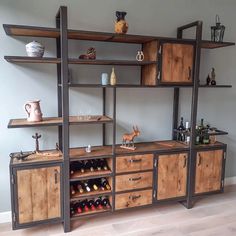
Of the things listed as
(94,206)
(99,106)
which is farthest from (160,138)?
(94,206)

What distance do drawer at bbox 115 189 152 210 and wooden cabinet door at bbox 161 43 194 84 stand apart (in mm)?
1229

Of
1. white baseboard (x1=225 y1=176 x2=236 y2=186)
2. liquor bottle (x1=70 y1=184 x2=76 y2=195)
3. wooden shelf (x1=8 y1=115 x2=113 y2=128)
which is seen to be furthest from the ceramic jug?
white baseboard (x1=225 y1=176 x2=236 y2=186)

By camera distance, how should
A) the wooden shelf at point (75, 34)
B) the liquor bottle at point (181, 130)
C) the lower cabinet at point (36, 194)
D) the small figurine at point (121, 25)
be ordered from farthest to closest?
the liquor bottle at point (181, 130), the small figurine at point (121, 25), the lower cabinet at point (36, 194), the wooden shelf at point (75, 34)

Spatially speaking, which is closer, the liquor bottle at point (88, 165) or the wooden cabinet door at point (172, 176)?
the liquor bottle at point (88, 165)

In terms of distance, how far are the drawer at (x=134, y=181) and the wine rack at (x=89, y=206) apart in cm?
18

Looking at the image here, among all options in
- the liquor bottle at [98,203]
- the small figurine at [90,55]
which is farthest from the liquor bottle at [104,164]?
the small figurine at [90,55]

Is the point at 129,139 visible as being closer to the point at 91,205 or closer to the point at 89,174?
the point at 89,174

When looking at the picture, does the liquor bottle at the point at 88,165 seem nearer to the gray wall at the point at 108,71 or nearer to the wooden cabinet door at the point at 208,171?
the gray wall at the point at 108,71

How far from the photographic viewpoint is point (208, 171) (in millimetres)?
2938

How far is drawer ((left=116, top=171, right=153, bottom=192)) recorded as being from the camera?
2.56 meters

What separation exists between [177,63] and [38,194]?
6.33 feet

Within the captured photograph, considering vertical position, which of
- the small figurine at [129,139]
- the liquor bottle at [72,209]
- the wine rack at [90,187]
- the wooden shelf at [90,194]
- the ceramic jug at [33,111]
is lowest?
the liquor bottle at [72,209]

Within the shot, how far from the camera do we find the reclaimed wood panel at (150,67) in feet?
8.54

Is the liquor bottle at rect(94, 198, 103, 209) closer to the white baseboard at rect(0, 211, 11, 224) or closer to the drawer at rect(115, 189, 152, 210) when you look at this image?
the drawer at rect(115, 189, 152, 210)
